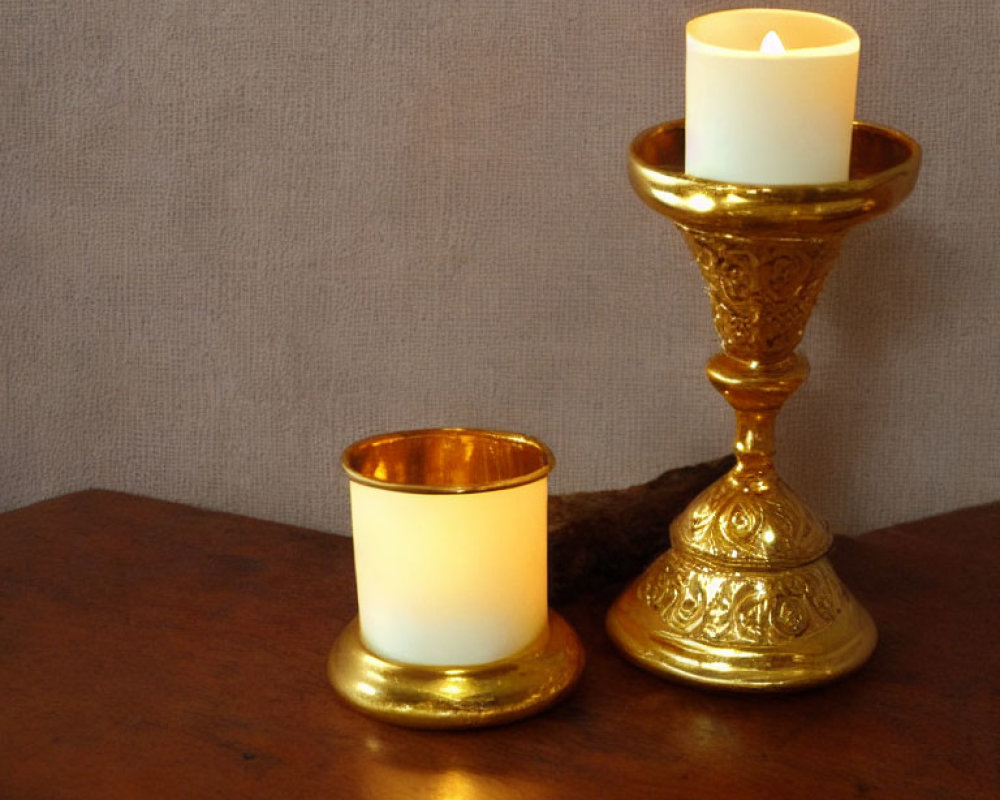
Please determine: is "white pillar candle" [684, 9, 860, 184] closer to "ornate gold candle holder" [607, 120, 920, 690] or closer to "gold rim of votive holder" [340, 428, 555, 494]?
"ornate gold candle holder" [607, 120, 920, 690]

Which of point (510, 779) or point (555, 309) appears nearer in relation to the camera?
point (510, 779)

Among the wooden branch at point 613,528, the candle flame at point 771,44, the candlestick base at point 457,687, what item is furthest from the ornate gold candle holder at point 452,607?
the candle flame at point 771,44

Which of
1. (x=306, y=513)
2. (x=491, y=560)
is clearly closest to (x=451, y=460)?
(x=491, y=560)

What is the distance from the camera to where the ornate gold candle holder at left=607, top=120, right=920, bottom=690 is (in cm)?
66

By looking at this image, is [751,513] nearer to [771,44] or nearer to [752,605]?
[752,605]

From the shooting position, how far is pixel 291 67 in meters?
0.94

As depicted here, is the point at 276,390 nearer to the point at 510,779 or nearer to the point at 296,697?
the point at 296,697

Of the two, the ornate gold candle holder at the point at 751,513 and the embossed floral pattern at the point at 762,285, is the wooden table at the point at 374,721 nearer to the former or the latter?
the ornate gold candle holder at the point at 751,513

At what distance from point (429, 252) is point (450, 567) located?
1.11ft

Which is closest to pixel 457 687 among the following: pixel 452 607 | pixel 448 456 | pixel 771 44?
pixel 452 607

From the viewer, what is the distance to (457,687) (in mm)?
669

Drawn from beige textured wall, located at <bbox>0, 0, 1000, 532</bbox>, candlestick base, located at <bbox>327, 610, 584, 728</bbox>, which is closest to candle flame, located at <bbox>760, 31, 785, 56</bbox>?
beige textured wall, located at <bbox>0, 0, 1000, 532</bbox>

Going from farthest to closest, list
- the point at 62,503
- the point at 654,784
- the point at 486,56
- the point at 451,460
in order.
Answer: the point at 62,503, the point at 486,56, the point at 451,460, the point at 654,784

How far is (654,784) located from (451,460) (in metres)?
0.23
